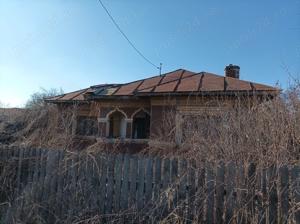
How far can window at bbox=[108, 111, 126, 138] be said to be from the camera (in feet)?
40.9

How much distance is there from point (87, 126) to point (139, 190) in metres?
9.93

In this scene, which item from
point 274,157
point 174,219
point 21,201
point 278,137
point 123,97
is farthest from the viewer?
point 123,97

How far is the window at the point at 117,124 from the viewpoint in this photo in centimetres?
1247

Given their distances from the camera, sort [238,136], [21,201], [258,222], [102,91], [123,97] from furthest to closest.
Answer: [102,91] → [123,97] → [238,136] → [21,201] → [258,222]

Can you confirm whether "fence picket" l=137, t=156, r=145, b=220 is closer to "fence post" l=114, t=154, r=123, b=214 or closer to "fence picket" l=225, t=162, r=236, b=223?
"fence post" l=114, t=154, r=123, b=214

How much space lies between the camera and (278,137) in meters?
4.61

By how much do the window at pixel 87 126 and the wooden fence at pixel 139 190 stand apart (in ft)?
26.8

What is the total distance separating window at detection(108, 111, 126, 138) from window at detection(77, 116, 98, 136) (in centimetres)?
122

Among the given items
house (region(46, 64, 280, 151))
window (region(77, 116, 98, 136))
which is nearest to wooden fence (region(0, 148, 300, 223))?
house (region(46, 64, 280, 151))

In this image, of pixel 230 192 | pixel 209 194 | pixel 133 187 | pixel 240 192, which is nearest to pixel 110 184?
pixel 133 187

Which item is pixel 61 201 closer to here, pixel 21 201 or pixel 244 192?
pixel 21 201

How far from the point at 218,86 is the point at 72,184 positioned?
7349mm

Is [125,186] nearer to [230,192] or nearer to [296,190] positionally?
[230,192]

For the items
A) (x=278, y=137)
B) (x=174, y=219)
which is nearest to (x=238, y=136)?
(x=278, y=137)
